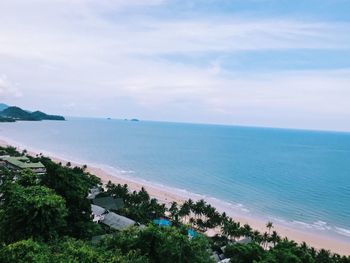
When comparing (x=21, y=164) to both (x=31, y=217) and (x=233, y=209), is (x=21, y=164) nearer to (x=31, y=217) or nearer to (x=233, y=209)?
(x=233, y=209)

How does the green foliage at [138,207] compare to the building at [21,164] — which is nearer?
the green foliage at [138,207]

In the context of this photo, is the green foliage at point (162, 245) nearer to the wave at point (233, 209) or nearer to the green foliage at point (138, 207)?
the green foliage at point (138, 207)

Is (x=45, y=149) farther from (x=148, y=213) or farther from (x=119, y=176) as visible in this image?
(x=148, y=213)

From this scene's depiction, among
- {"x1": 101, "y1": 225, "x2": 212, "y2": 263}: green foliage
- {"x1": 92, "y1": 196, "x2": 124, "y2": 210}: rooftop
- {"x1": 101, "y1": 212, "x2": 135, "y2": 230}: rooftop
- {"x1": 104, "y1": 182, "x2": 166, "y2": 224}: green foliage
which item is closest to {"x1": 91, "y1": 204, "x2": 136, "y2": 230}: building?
{"x1": 101, "y1": 212, "x2": 135, "y2": 230}: rooftop

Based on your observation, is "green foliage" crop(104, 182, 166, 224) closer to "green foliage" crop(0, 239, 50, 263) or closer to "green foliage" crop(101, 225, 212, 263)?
"green foliage" crop(101, 225, 212, 263)

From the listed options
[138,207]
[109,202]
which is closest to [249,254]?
[138,207]

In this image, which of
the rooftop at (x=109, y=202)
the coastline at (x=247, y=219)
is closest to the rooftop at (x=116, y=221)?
the rooftop at (x=109, y=202)
